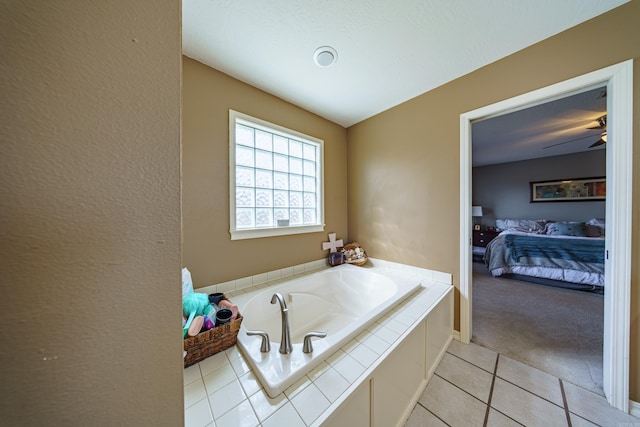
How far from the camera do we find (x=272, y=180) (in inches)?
78.5

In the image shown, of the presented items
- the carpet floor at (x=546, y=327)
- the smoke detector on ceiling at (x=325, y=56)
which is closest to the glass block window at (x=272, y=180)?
the smoke detector on ceiling at (x=325, y=56)

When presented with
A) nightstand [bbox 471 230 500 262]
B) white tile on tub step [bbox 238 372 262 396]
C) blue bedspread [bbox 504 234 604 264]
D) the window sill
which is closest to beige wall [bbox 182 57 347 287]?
the window sill

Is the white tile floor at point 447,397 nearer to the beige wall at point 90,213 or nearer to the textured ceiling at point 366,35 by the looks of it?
the beige wall at point 90,213

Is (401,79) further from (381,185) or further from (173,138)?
(173,138)

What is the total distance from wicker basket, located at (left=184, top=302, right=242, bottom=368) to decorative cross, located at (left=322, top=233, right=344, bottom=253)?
136cm

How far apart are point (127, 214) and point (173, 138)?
184 millimetres

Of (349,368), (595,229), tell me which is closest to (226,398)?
(349,368)

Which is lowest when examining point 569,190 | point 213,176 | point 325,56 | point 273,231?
point 273,231

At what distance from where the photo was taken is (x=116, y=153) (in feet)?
1.21

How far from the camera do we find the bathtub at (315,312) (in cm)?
92

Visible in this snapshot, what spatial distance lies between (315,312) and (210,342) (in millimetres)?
1077

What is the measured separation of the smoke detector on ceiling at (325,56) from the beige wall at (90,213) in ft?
4.16

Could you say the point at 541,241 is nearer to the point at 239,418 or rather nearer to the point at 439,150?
the point at 439,150

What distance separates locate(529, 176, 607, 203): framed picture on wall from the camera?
3977 mm
